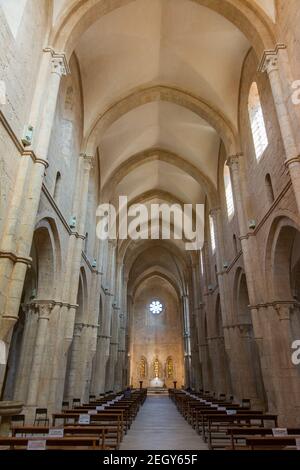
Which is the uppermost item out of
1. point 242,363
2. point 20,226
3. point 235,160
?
point 235,160

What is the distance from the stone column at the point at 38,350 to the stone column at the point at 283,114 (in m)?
9.09

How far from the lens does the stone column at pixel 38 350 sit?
34.5 ft

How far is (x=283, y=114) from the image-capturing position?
32.0 feet

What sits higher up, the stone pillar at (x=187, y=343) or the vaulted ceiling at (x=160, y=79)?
A: the vaulted ceiling at (x=160, y=79)

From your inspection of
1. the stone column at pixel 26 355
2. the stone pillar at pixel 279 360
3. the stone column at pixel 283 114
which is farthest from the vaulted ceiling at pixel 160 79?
the stone pillar at pixel 279 360

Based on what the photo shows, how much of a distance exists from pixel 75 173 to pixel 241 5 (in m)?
9.36

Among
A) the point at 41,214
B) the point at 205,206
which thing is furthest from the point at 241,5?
the point at 205,206

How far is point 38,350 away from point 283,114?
10774mm

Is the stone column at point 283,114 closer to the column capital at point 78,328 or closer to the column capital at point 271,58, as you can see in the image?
the column capital at point 271,58

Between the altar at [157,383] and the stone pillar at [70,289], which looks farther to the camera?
the altar at [157,383]

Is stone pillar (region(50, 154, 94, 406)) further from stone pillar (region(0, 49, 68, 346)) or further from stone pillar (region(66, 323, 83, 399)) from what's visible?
stone pillar (region(0, 49, 68, 346))

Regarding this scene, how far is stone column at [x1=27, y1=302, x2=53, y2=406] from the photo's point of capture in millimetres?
10523

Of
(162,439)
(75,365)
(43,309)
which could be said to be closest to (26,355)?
(43,309)

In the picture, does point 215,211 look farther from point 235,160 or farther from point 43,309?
point 43,309
